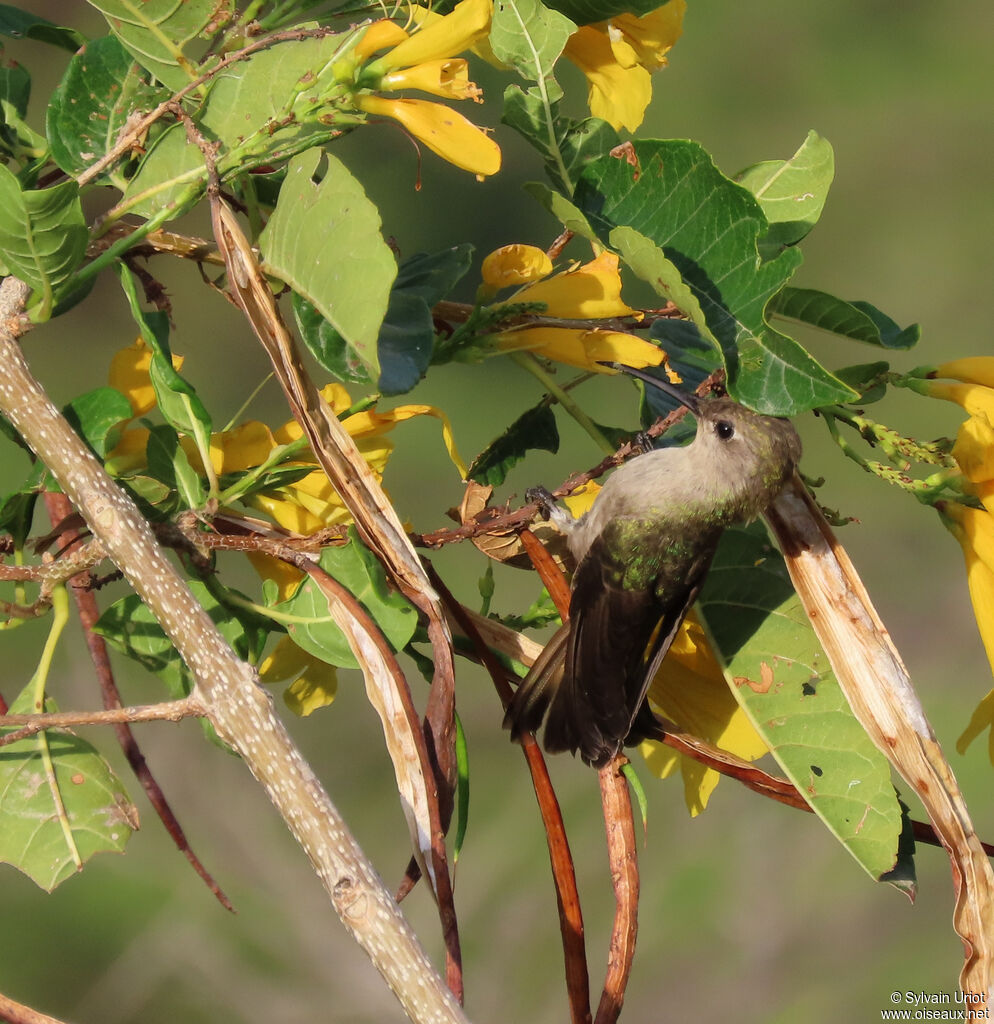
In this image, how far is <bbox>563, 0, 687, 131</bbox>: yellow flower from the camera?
2.35 feet

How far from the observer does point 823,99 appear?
4.46m

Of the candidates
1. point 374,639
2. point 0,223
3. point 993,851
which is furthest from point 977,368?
point 0,223

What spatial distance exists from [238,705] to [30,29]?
491mm

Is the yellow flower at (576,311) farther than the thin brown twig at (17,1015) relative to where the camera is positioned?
Yes

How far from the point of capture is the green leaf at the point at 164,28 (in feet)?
1.95

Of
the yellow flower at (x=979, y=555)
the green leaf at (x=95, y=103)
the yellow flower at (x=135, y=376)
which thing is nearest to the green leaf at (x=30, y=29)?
the green leaf at (x=95, y=103)

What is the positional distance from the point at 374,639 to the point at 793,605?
0.32 metres

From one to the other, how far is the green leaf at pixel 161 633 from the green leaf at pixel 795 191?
0.37 meters

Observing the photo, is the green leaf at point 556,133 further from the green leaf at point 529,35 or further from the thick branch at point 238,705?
the thick branch at point 238,705

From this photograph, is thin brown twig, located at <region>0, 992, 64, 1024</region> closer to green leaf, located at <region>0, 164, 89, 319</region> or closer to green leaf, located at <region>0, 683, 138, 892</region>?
green leaf, located at <region>0, 683, 138, 892</region>

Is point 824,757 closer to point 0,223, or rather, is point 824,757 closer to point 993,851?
point 993,851

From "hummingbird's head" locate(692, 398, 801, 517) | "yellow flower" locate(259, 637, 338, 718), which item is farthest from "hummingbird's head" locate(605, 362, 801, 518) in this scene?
"yellow flower" locate(259, 637, 338, 718)

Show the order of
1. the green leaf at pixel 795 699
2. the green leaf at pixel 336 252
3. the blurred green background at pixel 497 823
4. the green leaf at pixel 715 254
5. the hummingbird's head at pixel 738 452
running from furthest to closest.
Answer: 1. the blurred green background at pixel 497 823
2. the hummingbird's head at pixel 738 452
3. the green leaf at pixel 795 699
4. the green leaf at pixel 715 254
5. the green leaf at pixel 336 252

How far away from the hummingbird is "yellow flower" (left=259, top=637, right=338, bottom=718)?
0.42ft
